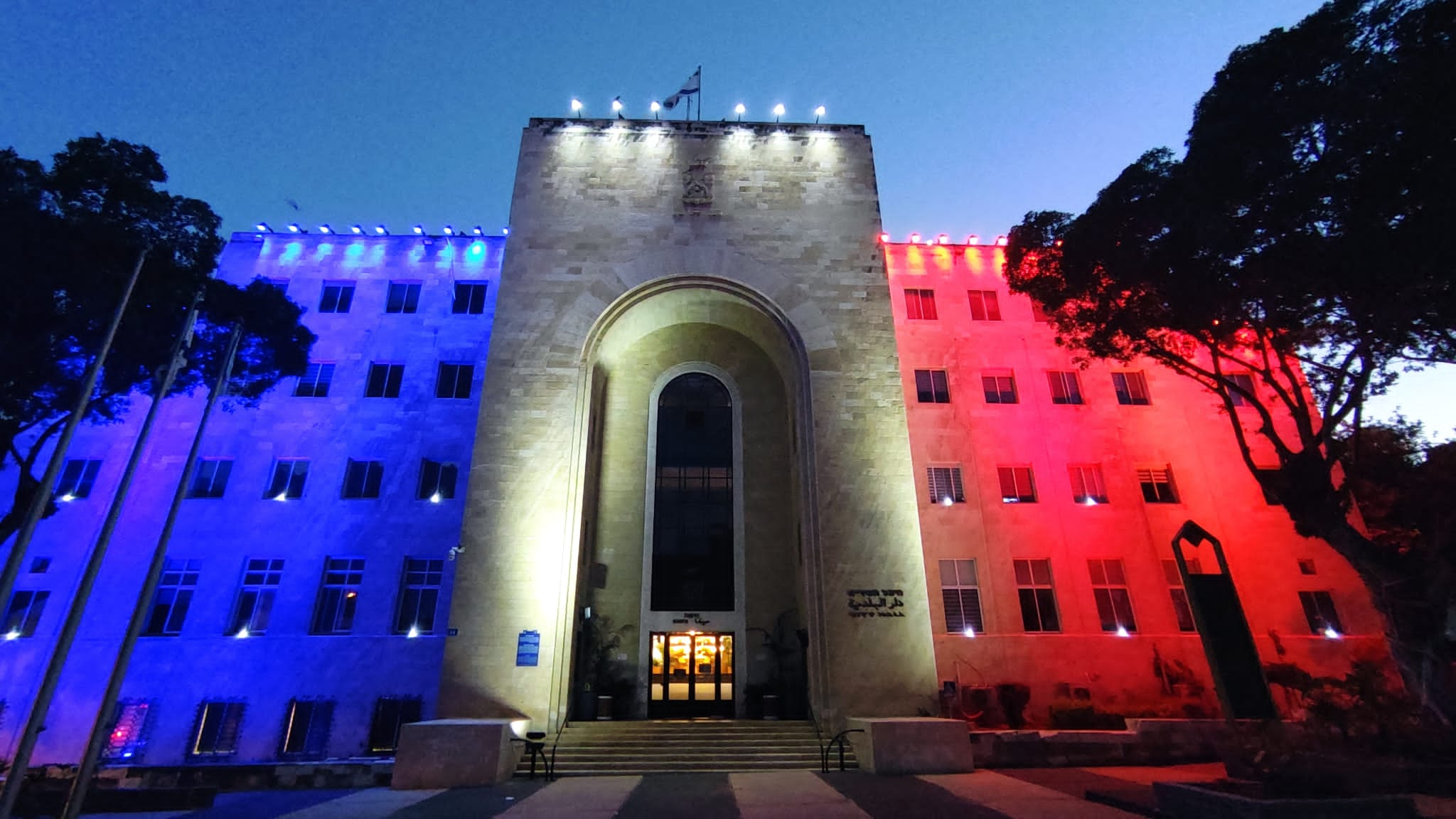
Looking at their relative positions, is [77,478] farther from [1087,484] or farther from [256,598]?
[1087,484]

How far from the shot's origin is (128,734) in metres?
17.5

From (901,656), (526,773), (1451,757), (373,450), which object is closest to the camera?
(1451,757)

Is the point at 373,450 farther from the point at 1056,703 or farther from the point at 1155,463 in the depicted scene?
the point at 1155,463

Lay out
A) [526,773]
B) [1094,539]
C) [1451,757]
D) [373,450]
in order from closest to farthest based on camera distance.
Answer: [1451,757] → [526,773] → [1094,539] → [373,450]

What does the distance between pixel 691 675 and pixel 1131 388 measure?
58.3ft

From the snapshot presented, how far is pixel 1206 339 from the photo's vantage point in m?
16.4

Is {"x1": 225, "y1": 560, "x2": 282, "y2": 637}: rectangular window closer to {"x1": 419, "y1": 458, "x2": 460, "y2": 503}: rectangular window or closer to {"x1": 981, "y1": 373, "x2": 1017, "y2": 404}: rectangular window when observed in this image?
{"x1": 419, "y1": 458, "x2": 460, "y2": 503}: rectangular window

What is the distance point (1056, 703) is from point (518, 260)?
20.3 meters

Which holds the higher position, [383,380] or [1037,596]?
[383,380]

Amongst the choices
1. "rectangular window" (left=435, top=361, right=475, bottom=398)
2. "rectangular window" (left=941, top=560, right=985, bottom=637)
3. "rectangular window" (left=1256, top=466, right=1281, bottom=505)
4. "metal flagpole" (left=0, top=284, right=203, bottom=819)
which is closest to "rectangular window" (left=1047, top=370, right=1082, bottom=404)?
"rectangular window" (left=1256, top=466, right=1281, bottom=505)

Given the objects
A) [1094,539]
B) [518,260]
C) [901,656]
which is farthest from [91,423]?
[1094,539]

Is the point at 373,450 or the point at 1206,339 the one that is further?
the point at 373,450

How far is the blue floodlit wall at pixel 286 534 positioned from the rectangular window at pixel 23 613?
0.77 feet

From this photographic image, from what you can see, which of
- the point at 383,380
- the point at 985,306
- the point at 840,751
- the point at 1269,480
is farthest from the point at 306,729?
the point at 1269,480
